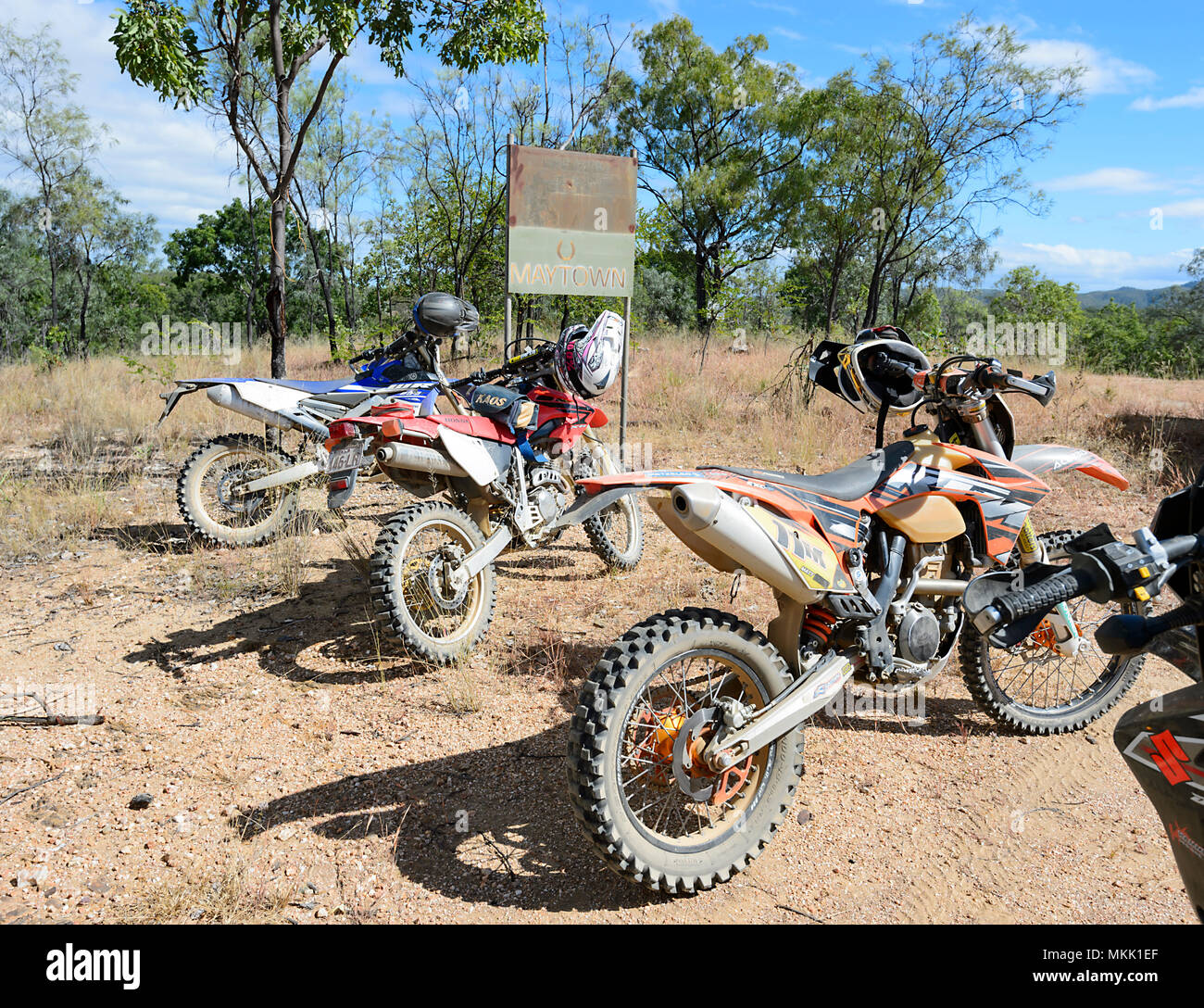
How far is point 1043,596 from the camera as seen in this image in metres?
1.27

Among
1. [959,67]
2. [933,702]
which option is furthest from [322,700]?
[959,67]

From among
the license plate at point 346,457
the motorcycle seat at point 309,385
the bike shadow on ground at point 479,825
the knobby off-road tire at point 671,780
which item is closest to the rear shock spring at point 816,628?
the knobby off-road tire at point 671,780

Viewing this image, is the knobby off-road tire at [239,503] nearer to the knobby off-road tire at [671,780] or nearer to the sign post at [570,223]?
the sign post at [570,223]

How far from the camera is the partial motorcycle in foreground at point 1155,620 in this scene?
4.11 feet

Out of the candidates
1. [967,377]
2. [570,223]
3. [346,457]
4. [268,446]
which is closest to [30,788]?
[346,457]

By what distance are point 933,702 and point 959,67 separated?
13.1 meters

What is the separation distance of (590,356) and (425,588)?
170cm

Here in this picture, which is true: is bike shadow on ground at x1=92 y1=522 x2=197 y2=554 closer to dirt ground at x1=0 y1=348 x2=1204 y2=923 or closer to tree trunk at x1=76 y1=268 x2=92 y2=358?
dirt ground at x1=0 y1=348 x2=1204 y2=923

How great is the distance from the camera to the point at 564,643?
14.3ft

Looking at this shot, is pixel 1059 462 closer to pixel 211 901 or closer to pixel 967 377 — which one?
pixel 967 377

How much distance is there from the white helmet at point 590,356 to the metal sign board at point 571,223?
230 cm

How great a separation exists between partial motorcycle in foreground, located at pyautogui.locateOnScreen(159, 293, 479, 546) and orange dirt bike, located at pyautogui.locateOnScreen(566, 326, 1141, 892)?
3.16m

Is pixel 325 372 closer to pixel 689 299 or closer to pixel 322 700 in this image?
pixel 322 700
